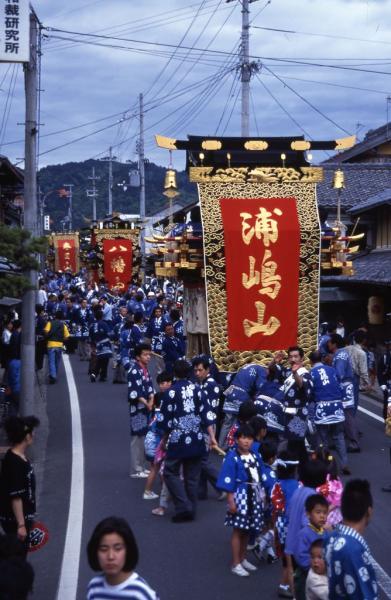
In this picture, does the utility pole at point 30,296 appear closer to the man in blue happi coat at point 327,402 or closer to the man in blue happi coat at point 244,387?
the man in blue happi coat at point 244,387

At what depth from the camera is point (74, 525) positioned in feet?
29.5

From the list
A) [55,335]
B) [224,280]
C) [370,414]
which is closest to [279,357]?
[224,280]

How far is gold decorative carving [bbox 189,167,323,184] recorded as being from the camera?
43.9ft

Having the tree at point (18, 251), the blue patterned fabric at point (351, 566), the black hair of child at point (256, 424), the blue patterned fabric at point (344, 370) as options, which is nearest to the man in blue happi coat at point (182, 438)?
the black hair of child at point (256, 424)

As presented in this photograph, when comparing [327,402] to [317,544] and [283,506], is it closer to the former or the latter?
[283,506]

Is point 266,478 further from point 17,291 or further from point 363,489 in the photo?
point 17,291

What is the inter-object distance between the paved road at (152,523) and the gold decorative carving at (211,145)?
4.57 metres

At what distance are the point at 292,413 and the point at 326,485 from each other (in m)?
4.17

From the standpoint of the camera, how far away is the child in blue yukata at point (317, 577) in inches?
211

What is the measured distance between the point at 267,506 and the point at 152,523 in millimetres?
1900

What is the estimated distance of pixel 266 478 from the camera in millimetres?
7492

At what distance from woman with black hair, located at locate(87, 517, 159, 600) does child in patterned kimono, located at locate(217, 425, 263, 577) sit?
3266mm

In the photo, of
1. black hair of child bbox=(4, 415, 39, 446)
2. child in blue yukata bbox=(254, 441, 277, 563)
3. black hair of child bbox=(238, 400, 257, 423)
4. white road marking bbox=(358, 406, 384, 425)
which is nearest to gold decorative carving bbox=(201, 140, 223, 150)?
white road marking bbox=(358, 406, 384, 425)

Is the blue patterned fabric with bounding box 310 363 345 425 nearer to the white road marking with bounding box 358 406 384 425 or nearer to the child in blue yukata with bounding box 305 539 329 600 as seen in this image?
the white road marking with bounding box 358 406 384 425
